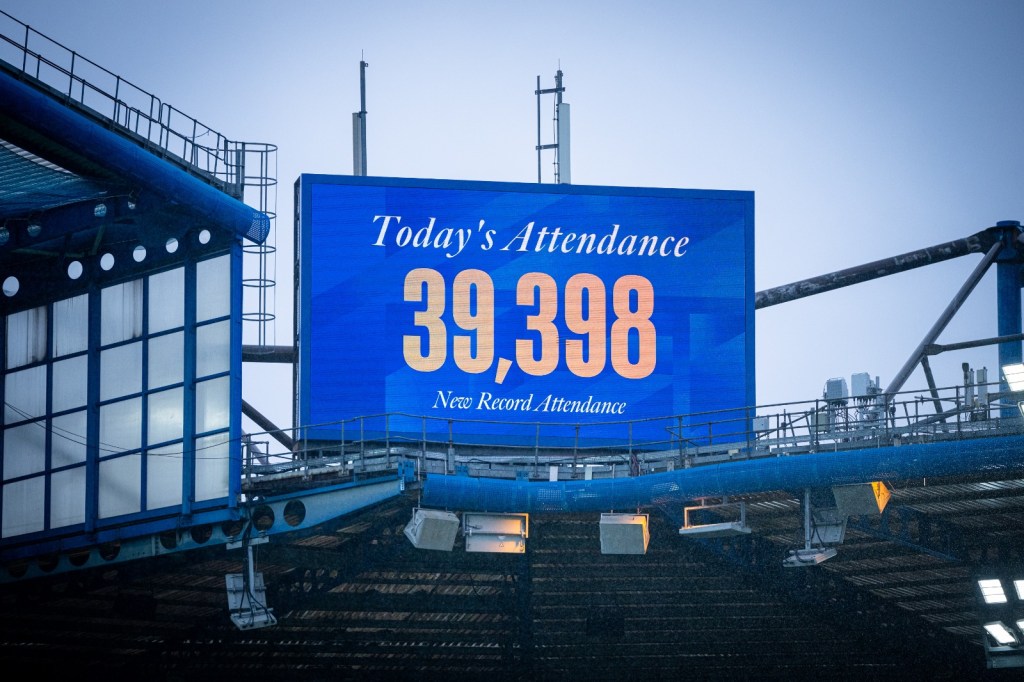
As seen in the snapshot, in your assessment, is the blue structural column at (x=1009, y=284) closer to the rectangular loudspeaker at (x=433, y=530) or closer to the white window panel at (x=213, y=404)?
the rectangular loudspeaker at (x=433, y=530)

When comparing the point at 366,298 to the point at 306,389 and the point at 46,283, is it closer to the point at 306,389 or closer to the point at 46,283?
the point at 306,389

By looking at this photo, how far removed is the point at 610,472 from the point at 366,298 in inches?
316

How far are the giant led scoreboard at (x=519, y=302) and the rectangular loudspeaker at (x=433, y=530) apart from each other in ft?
24.1

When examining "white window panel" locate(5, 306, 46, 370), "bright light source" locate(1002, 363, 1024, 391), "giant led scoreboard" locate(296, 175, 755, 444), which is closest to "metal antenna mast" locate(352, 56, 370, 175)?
"giant led scoreboard" locate(296, 175, 755, 444)

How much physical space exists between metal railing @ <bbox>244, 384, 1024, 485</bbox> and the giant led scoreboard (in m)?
0.36

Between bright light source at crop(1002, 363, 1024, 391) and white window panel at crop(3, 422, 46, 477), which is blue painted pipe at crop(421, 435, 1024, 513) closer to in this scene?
bright light source at crop(1002, 363, 1024, 391)

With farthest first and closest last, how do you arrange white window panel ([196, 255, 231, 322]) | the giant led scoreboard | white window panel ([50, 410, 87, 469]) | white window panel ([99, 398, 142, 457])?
the giant led scoreboard → white window panel ([50, 410, 87, 469]) → white window panel ([99, 398, 142, 457]) → white window panel ([196, 255, 231, 322])

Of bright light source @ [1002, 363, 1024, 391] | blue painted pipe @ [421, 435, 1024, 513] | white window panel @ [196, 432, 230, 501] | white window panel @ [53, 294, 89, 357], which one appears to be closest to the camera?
blue painted pipe @ [421, 435, 1024, 513]

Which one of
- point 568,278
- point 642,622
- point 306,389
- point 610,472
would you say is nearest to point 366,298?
point 306,389

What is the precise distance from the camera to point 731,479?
3094 cm

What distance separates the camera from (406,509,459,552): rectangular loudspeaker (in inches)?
1185

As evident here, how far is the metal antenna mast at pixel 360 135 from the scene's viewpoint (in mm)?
42688

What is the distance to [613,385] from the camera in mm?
39062

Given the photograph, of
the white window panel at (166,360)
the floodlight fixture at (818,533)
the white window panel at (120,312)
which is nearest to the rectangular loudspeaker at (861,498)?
the floodlight fixture at (818,533)
